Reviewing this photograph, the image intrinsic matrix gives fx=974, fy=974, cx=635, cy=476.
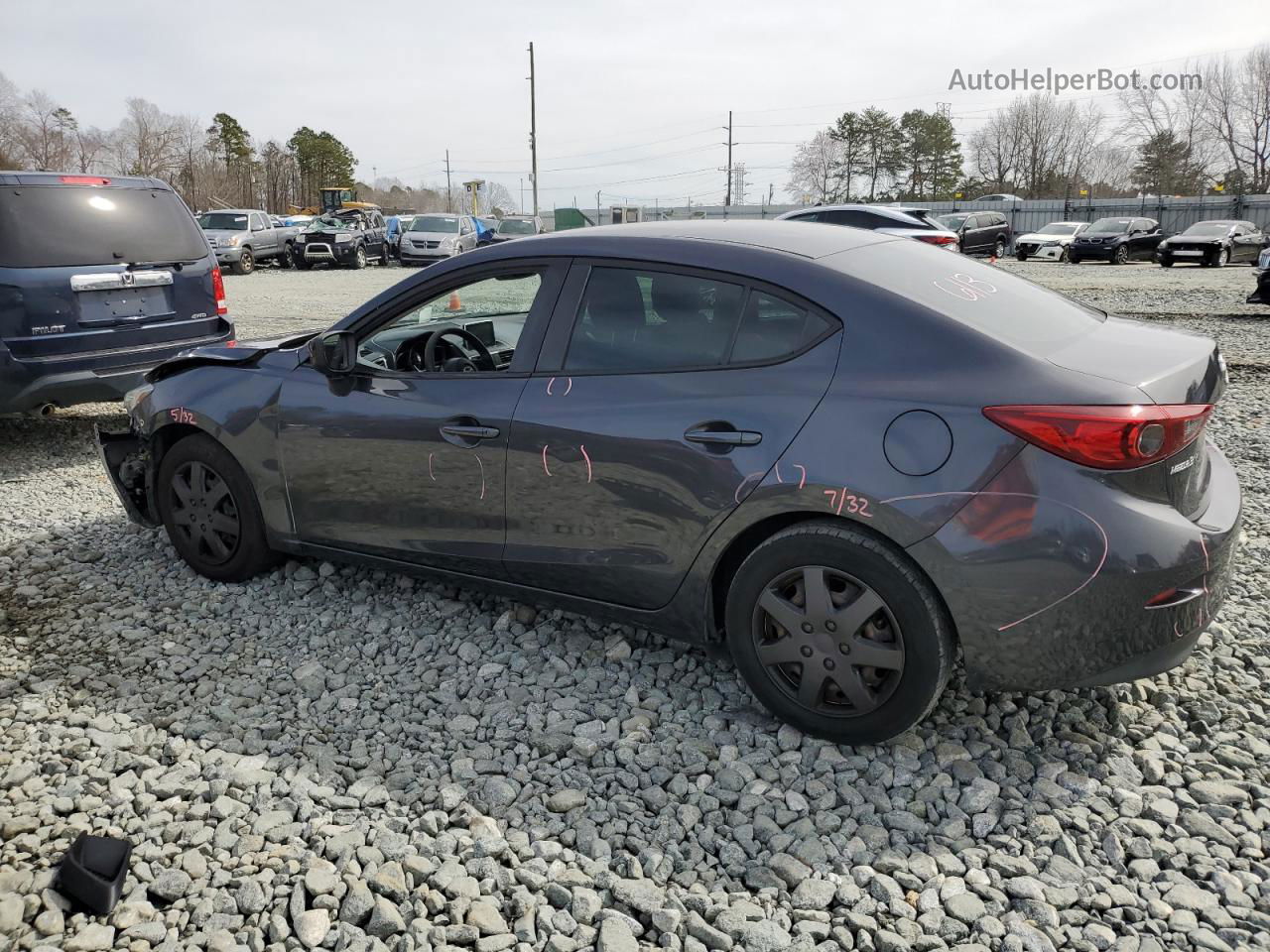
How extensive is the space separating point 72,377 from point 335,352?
355cm

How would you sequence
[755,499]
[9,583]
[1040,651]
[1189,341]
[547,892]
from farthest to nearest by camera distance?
[9,583]
[1189,341]
[755,499]
[1040,651]
[547,892]

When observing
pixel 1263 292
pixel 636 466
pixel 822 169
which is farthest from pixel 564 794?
pixel 822 169

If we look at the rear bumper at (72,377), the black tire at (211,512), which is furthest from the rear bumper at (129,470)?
the rear bumper at (72,377)

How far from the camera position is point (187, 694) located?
3539 millimetres

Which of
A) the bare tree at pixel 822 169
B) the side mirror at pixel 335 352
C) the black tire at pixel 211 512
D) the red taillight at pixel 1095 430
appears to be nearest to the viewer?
the red taillight at pixel 1095 430

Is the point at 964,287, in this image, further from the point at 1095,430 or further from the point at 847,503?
the point at 847,503

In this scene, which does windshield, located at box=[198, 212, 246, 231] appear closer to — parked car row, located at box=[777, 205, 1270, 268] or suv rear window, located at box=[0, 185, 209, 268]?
parked car row, located at box=[777, 205, 1270, 268]

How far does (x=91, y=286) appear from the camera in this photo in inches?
255

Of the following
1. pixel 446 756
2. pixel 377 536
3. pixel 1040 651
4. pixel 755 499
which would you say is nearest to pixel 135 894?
pixel 446 756

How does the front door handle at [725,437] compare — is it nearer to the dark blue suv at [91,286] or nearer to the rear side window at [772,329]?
the rear side window at [772,329]

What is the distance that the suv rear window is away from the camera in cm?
622

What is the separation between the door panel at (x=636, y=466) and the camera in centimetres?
298

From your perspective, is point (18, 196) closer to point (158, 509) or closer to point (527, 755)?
point (158, 509)

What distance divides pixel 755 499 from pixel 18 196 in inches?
226
